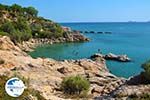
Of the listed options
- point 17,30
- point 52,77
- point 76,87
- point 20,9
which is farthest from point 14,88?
point 20,9

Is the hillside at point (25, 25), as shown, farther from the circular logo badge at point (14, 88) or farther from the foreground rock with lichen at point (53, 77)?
the circular logo badge at point (14, 88)

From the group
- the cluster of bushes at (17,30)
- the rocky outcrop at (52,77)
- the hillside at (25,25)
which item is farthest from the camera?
the hillside at (25,25)

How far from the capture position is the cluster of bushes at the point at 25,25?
104 m

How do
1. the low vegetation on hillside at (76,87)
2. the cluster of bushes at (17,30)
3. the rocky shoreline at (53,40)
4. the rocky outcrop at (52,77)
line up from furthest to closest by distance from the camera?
the rocky shoreline at (53,40)
the cluster of bushes at (17,30)
the rocky outcrop at (52,77)
the low vegetation on hillside at (76,87)

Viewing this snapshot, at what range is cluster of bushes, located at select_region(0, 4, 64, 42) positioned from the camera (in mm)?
104312

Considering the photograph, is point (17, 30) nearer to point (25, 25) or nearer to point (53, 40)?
point (25, 25)

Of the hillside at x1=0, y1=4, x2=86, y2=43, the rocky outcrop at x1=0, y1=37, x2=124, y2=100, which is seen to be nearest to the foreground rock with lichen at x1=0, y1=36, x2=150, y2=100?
the rocky outcrop at x1=0, y1=37, x2=124, y2=100

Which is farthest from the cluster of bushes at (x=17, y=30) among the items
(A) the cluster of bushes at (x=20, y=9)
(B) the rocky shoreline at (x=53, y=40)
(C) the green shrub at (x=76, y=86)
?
(C) the green shrub at (x=76, y=86)

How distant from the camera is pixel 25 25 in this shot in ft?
380

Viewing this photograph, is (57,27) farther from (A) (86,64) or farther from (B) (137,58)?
(A) (86,64)

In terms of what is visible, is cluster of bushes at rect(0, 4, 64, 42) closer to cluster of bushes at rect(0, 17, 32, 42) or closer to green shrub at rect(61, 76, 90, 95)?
cluster of bushes at rect(0, 17, 32, 42)

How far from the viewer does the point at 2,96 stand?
1428 cm

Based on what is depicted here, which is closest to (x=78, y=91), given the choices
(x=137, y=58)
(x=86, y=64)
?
(x=86, y=64)

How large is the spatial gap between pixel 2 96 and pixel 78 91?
537 inches
